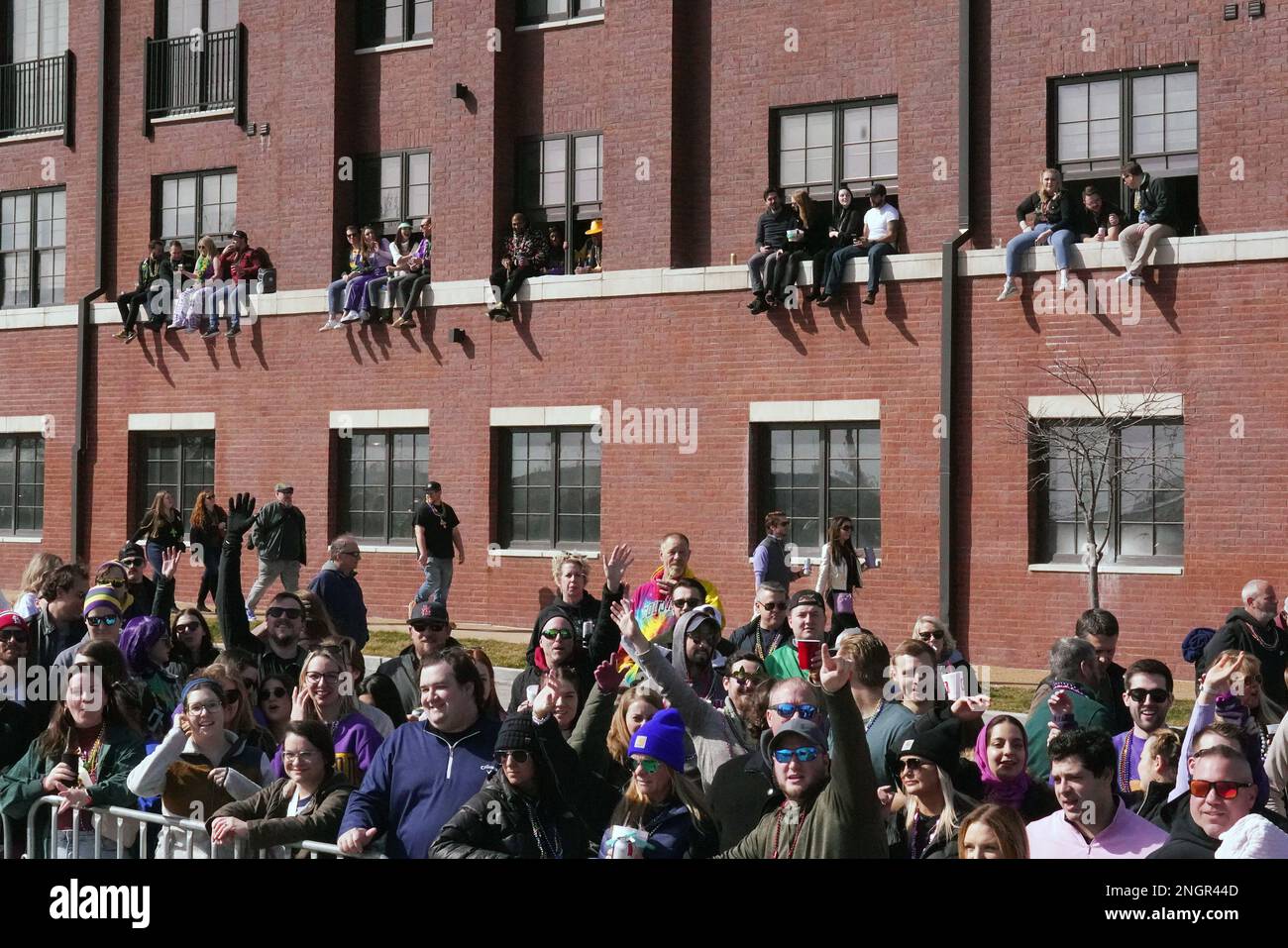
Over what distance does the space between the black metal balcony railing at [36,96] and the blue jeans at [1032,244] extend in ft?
54.3

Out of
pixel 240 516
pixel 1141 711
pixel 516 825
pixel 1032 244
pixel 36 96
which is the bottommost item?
pixel 516 825

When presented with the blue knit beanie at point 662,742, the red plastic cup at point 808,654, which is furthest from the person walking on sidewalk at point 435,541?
the red plastic cup at point 808,654

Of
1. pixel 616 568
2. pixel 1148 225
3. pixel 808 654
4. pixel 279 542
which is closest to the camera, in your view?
pixel 808 654

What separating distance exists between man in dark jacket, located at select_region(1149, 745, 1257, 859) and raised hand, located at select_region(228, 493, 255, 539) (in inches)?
322

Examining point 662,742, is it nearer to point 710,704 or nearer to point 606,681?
point 606,681

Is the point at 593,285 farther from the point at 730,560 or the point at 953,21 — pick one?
the point at 953,21

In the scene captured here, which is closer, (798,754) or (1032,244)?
(798,754)

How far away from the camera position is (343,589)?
13891mm

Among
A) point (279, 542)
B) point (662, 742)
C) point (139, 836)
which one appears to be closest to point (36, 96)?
point (279, 542)

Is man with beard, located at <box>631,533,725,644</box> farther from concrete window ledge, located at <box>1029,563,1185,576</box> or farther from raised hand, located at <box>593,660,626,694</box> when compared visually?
concrete window ledge, located at <box>1029,563,1185,576</box>

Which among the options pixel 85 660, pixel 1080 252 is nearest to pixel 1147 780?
pixel 85 660

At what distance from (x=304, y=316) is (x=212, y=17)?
219 inches

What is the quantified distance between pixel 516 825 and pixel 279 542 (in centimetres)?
1599

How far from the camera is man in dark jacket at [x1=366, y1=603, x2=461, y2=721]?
964 centimetres
